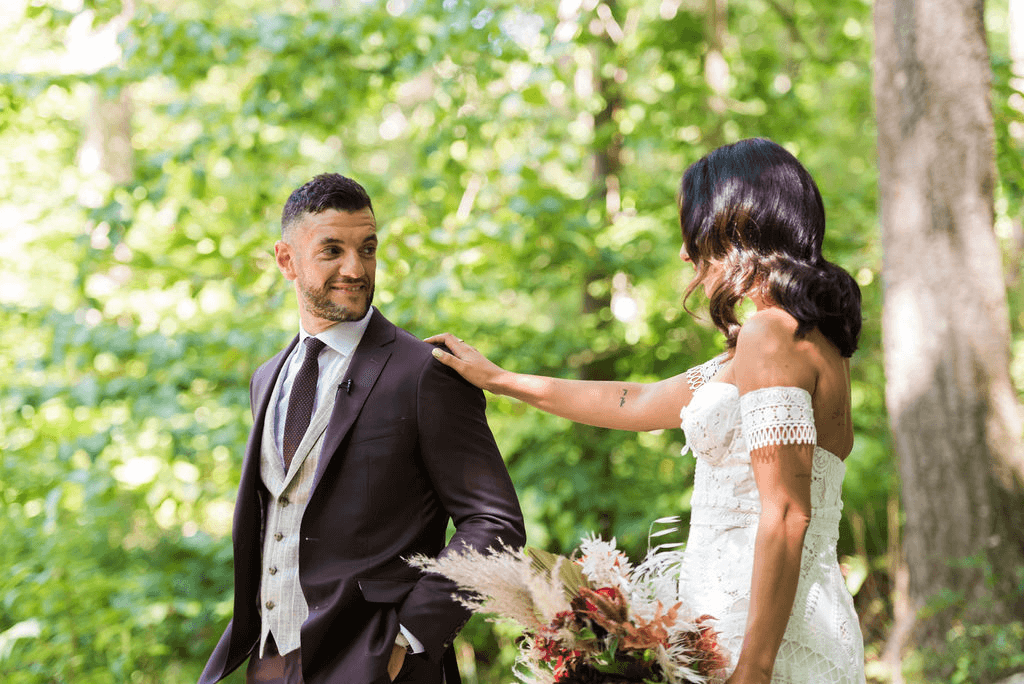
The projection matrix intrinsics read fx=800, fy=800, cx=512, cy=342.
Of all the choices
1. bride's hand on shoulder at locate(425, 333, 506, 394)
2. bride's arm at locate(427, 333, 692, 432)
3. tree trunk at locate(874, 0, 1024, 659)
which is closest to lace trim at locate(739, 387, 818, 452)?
bride's arm at locate(427, 333, 692, 432)

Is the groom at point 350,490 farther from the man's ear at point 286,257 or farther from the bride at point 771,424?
the bride at point 771,424

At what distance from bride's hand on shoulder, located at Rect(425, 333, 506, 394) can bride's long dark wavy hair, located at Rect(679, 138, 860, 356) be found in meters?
0.65

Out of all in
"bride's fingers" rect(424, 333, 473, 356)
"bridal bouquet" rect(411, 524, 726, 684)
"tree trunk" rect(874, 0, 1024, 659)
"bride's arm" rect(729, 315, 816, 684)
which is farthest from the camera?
"tree trunk" rect(874, 0, 1024, 659)

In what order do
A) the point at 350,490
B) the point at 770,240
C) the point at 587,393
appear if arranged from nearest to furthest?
the point at 770,240 < the point at 350,490 < the point at 587,393

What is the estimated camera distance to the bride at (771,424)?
1550 mm

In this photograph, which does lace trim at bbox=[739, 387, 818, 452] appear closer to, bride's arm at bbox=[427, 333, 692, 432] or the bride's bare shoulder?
the bride's bare shoulder

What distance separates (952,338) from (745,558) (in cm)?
298

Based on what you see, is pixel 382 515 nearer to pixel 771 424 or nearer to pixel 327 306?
pixel 327 306

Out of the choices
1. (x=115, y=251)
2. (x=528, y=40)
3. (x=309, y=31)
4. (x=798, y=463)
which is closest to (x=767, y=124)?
(x=528, y=40)

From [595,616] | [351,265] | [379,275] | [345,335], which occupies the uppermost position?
[379,275]

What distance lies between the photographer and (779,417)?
1.55m

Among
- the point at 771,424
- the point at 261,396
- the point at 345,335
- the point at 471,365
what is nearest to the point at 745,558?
the point at 771,424

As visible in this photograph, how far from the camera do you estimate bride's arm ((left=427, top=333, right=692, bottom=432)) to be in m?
2.18

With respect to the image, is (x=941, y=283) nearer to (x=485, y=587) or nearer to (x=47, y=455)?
(x=485, y=587)
